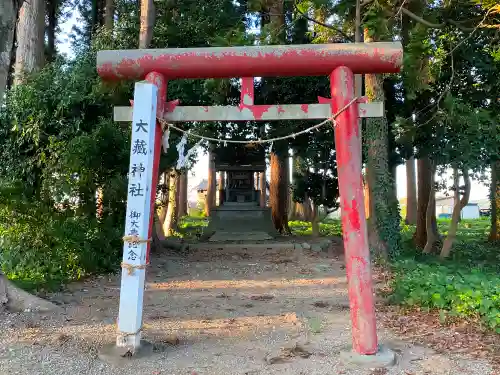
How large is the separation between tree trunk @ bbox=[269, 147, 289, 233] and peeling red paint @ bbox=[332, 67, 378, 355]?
12.1m

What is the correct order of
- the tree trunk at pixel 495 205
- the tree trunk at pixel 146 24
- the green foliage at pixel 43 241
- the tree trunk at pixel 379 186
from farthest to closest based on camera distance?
1. the tree trunk at pixel 495 205
2. the tree trunk at pixel 379 186
3. the tree trunk at pixel 146 24
4. the green foliage at pixel 43 241

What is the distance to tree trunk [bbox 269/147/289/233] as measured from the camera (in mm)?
16797

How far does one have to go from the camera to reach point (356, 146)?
14.8 ft

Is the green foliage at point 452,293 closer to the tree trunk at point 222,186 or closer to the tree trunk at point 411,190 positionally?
the tree trunk at point 222,186

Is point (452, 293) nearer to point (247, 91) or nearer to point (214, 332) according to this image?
point (214, 332)

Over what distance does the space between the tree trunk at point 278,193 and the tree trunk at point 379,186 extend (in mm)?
6375

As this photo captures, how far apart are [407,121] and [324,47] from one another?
679 cm

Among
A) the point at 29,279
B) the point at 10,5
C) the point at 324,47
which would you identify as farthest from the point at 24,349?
the point at 324,47

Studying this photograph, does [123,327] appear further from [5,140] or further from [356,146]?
[5,140]

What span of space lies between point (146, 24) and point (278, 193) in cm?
865

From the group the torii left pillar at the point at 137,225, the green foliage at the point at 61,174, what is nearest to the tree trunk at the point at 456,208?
the green foliage at the point at 61,174

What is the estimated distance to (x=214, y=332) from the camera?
17.6ft

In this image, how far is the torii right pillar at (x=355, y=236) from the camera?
14.1ft

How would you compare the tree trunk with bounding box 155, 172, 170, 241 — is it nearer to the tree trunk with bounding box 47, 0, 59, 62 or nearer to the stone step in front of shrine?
the stone step in front of shrine
